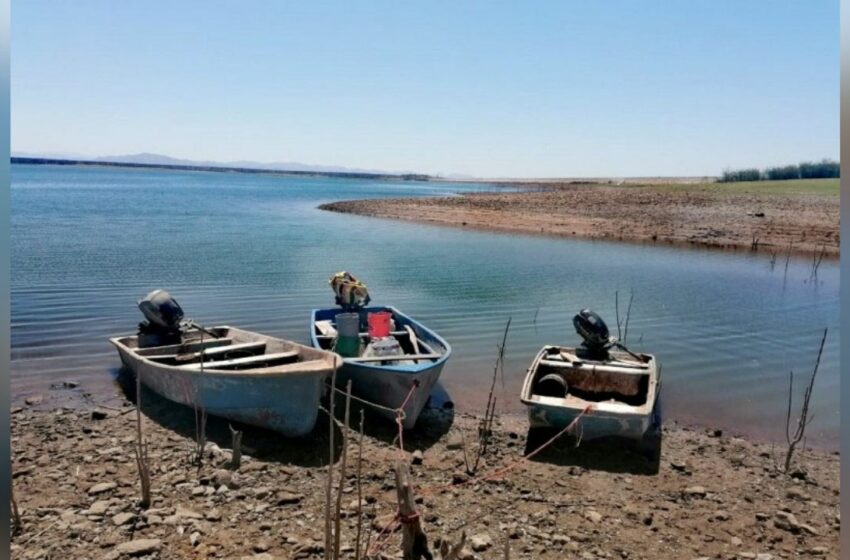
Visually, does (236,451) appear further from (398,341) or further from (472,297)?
(472,297)

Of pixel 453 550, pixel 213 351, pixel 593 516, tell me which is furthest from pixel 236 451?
pixel 593 516

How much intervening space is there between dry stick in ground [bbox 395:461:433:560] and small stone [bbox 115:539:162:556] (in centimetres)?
225

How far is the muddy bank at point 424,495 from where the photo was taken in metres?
6.27

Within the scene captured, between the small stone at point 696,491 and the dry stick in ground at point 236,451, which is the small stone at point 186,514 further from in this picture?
the small stone at point 696,491

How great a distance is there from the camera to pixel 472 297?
738 inches

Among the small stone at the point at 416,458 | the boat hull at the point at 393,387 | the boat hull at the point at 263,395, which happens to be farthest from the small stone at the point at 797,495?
the boat hull at the point at 263,395

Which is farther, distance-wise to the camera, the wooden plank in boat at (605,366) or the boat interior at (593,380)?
the wooden plank in boat at (605,366)

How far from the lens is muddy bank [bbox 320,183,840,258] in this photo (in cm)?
3036

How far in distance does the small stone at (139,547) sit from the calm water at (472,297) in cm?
536

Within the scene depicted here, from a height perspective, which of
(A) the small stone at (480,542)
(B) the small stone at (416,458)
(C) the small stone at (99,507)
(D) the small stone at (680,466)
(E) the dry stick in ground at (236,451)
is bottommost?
(A) the small stone at (480,542)

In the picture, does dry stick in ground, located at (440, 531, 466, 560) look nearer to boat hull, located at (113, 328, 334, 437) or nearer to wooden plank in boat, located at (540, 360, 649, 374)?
boat hull, located at (113, 328, 334, 437)

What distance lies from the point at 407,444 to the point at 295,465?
5.29 feet

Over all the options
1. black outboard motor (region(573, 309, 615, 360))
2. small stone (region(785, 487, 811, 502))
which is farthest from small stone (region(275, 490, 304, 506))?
black outboard motor (region(573, 309, 615, 360))

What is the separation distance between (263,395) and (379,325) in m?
3.21
